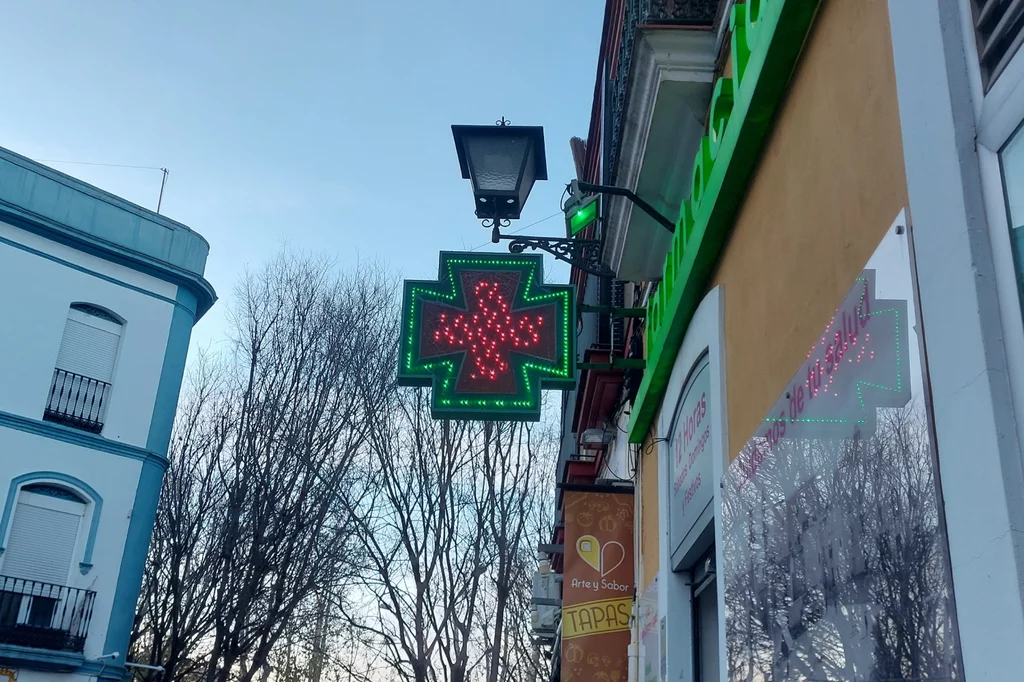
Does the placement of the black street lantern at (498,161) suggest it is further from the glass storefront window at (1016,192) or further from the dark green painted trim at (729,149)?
the glass storefront window at (1016,192)

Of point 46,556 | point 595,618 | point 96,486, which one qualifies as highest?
point 96,486

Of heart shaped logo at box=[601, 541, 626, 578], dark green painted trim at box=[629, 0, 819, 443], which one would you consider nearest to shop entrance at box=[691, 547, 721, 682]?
dark green painted trim at box=[629, 0, 819, 443]

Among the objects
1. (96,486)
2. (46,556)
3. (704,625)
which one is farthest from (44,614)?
(704,625)

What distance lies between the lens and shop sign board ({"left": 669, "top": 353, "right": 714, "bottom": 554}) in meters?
4.67

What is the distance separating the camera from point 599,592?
7.66 meters

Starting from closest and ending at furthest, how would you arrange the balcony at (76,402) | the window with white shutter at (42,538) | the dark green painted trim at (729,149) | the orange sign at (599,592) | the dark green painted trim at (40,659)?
the dark green painted trim at (729,149) < the orange sign at (599,592) < the dark green painted trim at (40,659) < the window with white shutter at (42,538) < the balcony at (76,402)

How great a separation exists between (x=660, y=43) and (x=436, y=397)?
7.72 ft

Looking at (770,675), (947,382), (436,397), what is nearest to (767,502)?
(770,675)

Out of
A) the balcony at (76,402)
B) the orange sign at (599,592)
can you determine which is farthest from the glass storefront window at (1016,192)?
the balcony at (76,402)

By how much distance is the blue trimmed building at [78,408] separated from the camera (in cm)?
1512

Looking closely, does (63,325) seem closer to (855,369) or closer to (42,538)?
(42,538)

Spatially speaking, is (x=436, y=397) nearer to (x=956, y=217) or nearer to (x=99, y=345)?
A: (x=956, y=217)

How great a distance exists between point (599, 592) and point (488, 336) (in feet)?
9.26

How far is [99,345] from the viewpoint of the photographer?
669 inches
